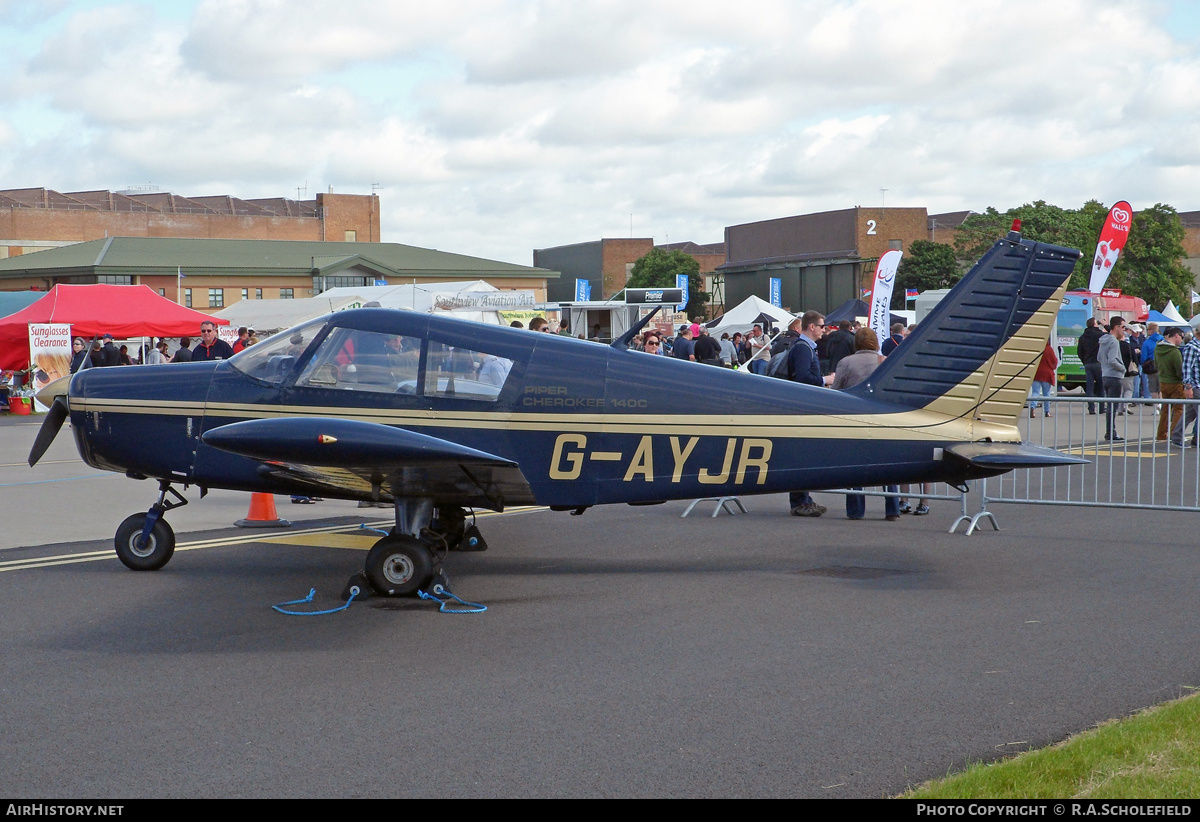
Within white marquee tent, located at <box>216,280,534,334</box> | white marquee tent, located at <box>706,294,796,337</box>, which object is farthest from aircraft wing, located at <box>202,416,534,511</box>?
white marquee tent, located at <box>706,294,796,337</box>

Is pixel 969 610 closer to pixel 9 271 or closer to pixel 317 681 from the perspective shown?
pixel 317 681

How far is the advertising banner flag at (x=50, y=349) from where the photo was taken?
25641 millimetres

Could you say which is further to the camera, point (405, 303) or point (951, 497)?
point (405, 303)

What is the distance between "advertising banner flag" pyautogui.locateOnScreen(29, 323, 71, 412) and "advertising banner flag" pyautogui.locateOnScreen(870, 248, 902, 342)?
1874cm

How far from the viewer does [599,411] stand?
25.3 feet

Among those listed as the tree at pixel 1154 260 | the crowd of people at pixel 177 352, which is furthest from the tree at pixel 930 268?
the crowd of people at pixel 177 352

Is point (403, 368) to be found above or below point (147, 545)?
above

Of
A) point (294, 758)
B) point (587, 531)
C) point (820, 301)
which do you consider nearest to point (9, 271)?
point (820, 301)

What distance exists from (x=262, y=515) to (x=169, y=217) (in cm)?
9348

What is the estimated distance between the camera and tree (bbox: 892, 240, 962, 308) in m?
80.0

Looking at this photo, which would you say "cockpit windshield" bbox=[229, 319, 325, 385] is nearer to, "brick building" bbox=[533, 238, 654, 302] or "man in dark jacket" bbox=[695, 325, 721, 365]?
"man in dark jacket" bbox=[695, 325, 721, 365]

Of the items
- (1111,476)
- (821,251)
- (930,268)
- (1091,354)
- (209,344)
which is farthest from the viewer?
(821,251)

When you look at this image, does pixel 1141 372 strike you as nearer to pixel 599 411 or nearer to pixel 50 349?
pixel 599 411

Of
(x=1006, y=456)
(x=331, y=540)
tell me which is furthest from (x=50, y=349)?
(x=1006, y=456)
